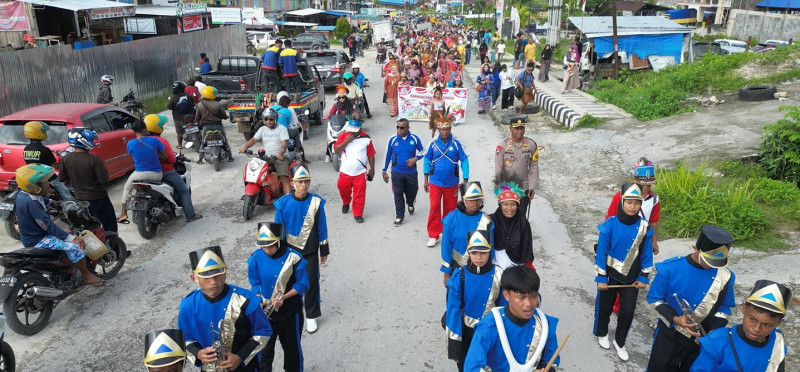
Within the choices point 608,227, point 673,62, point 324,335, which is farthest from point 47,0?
point 673,62

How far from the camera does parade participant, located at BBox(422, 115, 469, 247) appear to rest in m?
7.25

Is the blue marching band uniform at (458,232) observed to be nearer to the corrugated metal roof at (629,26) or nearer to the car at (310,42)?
the corrugated metal roof at (629,26)

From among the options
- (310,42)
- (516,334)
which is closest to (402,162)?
(516,334)

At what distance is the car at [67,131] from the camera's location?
27.3 ft

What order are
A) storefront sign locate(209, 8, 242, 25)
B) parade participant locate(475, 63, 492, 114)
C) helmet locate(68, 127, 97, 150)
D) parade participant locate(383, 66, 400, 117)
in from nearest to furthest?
1. helmet locate(68, 127, 97, 150)
2. parade participant locate(475, 63, 492, 114)
3. parade participant locate(383, 66, 400, 117)
4. storefront sign locate(209, 8, 242, 25)

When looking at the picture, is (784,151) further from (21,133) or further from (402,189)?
(21,133)

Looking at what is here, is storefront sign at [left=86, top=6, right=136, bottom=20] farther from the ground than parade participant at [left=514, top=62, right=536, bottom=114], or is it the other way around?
storefront sign at [left=86, top=6, right=136, bottom=20]

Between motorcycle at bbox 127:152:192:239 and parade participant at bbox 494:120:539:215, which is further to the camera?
motorcycle at bbox 127:152:192:239

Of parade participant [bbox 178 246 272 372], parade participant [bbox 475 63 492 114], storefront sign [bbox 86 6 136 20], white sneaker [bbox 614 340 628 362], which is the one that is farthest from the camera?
storefront sign [bbox 86 6 136 20]

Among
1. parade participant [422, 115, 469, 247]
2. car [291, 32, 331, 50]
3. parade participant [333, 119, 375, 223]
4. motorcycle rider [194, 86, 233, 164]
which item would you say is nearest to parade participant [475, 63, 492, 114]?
motorcycle rider [194, 86, 233, 164]

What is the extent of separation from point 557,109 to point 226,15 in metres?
21.0

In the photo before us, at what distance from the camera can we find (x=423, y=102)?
1567cm

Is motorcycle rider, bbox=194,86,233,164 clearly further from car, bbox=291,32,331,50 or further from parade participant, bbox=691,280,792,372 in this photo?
car, bbox=291,32,331,50

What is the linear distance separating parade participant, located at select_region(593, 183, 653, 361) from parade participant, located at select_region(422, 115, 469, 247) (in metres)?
2.69
